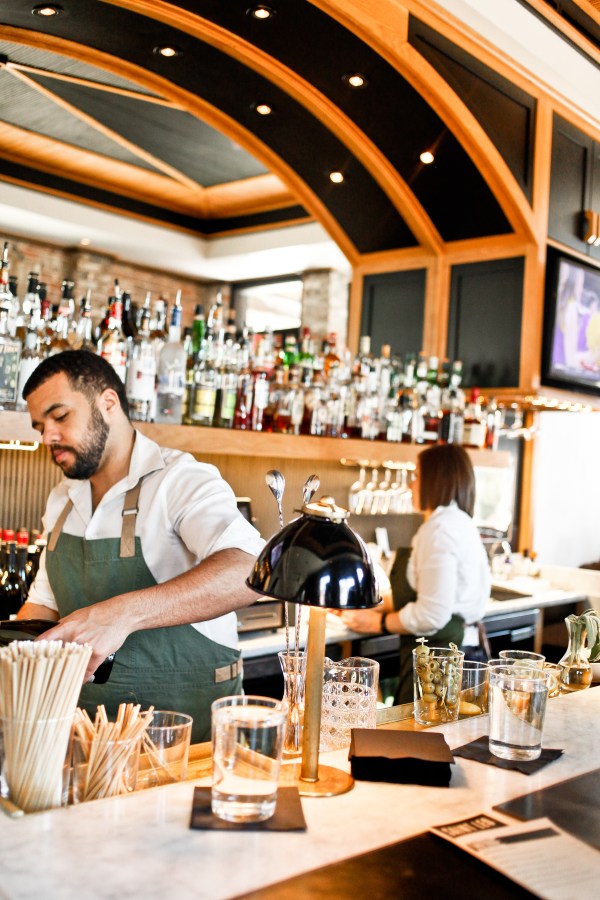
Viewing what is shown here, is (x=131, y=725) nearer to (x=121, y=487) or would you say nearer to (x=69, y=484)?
(x=121, y=487)

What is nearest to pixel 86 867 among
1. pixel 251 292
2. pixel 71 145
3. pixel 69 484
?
pixel 69 484

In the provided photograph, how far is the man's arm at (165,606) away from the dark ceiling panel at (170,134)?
5.10 m

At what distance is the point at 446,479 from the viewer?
11.1ft

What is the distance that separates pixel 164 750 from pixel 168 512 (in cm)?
91

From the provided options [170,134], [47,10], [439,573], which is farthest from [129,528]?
[170,134]

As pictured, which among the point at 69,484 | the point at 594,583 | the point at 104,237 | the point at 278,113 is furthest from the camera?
the point at 104,237

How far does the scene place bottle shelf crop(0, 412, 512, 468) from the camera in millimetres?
2322

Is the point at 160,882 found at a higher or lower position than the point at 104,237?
lower

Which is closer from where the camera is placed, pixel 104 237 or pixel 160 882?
pixel 160 882

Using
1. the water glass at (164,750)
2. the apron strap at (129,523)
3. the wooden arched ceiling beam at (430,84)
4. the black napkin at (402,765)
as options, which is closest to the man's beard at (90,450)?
the apron strap at (129,523)

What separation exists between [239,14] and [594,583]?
3.68 meters

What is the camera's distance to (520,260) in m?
4.48

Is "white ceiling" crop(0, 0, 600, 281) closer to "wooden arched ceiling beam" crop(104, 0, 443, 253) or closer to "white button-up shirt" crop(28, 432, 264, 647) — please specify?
"wooden arched ceiling beam" crop(104, 0, 443, 253)

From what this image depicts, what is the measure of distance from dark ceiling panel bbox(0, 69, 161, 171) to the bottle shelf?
4.06m
